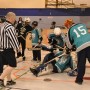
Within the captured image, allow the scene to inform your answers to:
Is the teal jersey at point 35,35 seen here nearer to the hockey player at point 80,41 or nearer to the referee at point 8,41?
the hockey player at point 80,41

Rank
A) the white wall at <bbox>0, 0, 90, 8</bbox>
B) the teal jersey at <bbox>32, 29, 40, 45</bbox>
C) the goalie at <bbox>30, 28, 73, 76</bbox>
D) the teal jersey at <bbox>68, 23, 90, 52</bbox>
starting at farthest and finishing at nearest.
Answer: the white wall at <bbox>0, 0, 90, 8</bbox>, the teal jersey at <bbox>32, 29, 40, 45</bbox>, the goalie at <bbox>30, 28, 73, 76</bbox>, the teal jersey at <bbox>68, 23, 90, 52</bbox>

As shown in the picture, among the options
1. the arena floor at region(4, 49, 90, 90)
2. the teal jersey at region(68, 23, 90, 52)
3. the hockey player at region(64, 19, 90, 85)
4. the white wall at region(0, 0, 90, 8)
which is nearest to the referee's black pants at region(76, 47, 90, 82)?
the hockey player at region(64, 19, 90, 85)

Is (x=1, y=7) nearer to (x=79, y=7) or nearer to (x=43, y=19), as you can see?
(x=43, y=19)

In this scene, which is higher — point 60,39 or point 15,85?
point 60,39

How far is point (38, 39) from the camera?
10109mm

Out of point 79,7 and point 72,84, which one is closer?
point 72,84

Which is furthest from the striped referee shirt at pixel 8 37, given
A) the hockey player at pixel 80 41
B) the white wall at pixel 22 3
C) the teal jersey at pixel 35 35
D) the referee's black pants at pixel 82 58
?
the white wall at pixel 22 3

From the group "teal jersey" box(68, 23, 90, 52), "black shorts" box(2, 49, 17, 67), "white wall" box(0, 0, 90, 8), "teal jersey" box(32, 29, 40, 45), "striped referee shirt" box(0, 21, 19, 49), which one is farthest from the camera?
"white wall" box(0, 0, 90, 8)

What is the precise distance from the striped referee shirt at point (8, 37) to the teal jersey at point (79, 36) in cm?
138

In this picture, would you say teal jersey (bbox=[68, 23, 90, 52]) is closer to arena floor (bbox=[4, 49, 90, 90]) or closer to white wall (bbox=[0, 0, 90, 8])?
arena floor (bbox=[4, 49, 90, 90])

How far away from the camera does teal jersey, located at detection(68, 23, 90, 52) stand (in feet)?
22.1

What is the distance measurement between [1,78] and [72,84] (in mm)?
1780

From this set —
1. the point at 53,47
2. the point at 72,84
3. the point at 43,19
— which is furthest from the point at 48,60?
the point at 43,19

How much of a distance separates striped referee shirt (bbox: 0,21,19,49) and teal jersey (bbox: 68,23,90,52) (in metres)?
1.38
